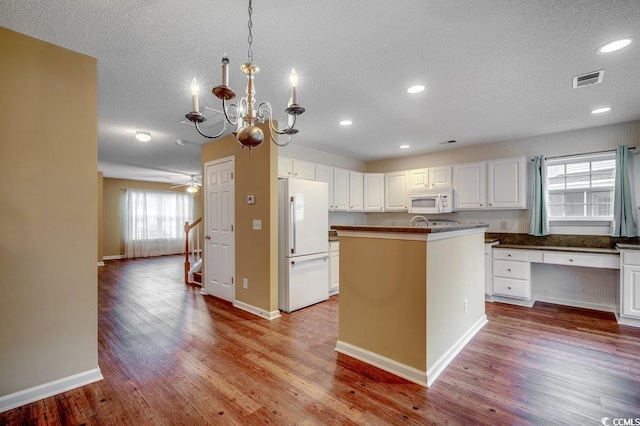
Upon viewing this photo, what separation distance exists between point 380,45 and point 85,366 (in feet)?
10.7

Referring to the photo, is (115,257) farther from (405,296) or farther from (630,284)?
(630,284)

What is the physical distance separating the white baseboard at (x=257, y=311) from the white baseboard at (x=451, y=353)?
198cm

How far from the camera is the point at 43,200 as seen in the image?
2.06 meters

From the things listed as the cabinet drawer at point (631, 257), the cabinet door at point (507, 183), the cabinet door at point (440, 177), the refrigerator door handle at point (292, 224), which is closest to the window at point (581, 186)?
the cabinet door at point (507, 183)

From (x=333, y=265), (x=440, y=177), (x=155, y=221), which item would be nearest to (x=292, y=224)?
(x=333, y=265)

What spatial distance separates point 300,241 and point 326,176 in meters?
1.68

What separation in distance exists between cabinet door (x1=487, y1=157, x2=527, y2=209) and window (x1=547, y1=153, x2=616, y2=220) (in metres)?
0.49

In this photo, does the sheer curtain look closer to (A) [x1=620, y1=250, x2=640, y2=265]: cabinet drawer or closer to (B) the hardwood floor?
(B) the hardwood floor

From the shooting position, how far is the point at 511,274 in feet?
13.7

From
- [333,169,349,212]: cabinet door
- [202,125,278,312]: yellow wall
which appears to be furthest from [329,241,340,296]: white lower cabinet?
[202,125,278,312]: yellow wall

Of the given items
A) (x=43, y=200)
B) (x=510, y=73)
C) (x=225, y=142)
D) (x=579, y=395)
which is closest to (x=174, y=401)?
(x=43, y=200)

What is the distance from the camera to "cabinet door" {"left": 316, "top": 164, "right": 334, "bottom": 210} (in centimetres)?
497

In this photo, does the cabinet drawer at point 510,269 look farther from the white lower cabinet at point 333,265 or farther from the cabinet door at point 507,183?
the white lower cabinet at point 333,265

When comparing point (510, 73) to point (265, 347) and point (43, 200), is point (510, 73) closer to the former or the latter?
point (265, 347)
